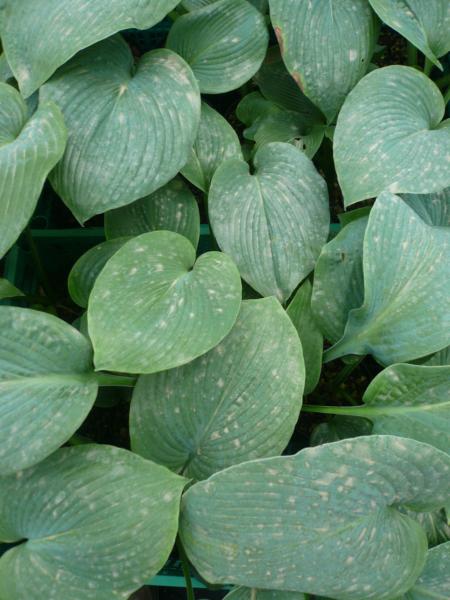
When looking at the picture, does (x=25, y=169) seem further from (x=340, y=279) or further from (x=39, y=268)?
(x=340, y=279)

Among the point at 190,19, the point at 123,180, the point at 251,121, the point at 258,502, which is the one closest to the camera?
the point at 258,502

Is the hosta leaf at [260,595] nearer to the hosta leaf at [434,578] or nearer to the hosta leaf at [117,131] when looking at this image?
the hosta leaf at [434,578]

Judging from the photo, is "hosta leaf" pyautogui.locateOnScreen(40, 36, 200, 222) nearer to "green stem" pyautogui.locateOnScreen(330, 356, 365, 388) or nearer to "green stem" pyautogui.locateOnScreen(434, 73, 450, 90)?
"green stem" pyautogui.locateOnScreen(330, 356, 365, 388)

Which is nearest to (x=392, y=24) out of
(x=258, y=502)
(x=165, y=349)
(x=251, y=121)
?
(x=251, y=121)

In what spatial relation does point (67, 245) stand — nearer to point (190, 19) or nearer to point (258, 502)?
point (190, 19)

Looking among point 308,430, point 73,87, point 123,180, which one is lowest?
point 308,430

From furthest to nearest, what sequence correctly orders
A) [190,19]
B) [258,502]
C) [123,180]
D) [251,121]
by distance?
[251,121], [190,19], [123,180], [258,502]
